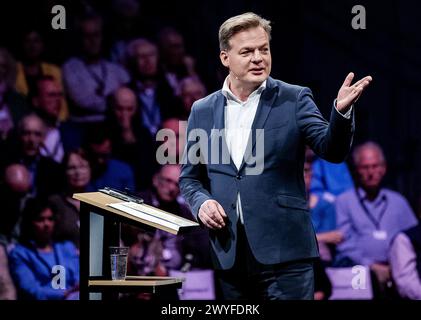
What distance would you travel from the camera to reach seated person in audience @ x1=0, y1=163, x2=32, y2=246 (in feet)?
17.1

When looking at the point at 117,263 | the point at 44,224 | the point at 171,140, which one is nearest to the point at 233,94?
the point at 117,263

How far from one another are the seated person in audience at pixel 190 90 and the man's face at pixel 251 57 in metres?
2.57

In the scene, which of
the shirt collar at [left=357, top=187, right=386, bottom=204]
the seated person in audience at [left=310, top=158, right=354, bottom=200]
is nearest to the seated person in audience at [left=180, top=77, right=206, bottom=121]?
the seated person in audience at [left=310, top=158, right=354, bottom=200]

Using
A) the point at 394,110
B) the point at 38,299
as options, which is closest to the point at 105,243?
the point at 38,299

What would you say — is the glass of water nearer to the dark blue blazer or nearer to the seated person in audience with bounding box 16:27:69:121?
the dark blue blazer

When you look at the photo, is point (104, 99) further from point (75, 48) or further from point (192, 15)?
point (192, 15)

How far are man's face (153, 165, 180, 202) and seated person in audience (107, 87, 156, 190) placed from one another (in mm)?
55

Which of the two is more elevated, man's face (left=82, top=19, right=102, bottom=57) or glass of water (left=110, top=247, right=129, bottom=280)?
man's face (left=82, top=19, right=102, bottom=57)

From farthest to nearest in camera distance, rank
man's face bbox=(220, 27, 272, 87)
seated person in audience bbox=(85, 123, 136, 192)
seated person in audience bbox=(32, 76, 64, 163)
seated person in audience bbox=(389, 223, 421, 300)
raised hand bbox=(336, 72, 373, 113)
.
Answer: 1. seated person in audience bbox=(32, 76, 64, 163)
2. seated person in audience bbox=(85, 123, 136, 192)
3. seated person in audience bbox=(389, 223, 421, 300)
4. man's face bbox=(220, 27, 272, 87)
5. raised hand bbox=(336, 72, 373, 113)

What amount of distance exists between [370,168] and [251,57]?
272cm

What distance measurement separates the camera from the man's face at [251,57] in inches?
103

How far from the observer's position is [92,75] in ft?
17.2

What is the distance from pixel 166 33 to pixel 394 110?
1.62 m

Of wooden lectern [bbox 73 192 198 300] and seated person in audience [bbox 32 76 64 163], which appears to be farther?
seated person in audience [bbox 32 76 64 163]
